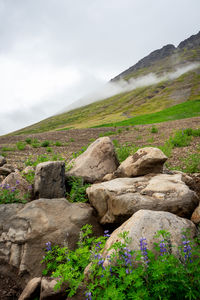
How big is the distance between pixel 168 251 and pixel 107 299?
1034mm

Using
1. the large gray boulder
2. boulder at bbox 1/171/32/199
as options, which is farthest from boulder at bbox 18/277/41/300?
boulder at bbox 1/171/32/199

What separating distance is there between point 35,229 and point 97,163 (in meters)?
3.34

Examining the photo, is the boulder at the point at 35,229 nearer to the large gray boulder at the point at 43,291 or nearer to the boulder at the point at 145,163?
the large gray boulder at the point at 43,291

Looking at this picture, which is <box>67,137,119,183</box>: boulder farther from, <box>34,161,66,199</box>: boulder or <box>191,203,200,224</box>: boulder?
<box>191,203,200,224</box>: boulder

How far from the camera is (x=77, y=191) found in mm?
6262

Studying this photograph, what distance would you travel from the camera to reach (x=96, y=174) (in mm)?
7004

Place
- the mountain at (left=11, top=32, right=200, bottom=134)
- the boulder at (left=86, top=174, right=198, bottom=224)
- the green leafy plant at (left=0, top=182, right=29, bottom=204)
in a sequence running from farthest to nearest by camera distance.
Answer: the mountain at (left=11, top=32, right=200, bottom=134), the green leafy plant at (left=0, top=182, right=29, bottom=204), the boulder at (left=86, top=174, right=198, bottom=224)

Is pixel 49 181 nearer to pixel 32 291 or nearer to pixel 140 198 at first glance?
pixel 140 198

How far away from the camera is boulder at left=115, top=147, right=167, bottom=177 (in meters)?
6.17

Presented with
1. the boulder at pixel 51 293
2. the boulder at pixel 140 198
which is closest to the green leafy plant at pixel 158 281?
the boulder at pixel 51 293

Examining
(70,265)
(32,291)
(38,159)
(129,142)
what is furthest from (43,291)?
(129,142)

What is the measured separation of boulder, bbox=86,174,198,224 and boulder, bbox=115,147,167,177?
2.10 feet

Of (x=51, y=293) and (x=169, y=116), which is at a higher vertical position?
(x=51, y=293)

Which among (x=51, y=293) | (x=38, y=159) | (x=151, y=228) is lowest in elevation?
(x=51, y=293)
